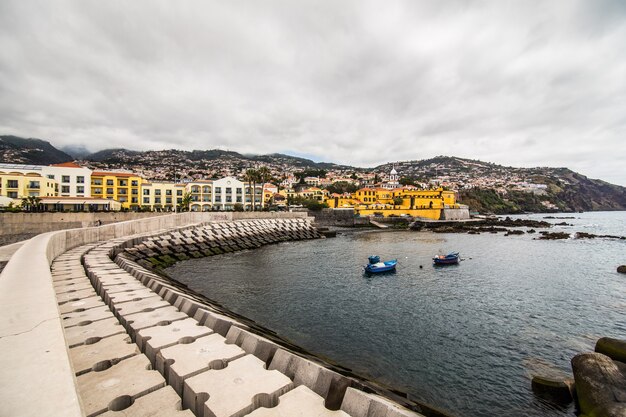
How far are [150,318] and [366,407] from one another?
556cm

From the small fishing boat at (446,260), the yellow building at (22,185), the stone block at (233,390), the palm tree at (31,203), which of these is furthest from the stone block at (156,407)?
the yellow building at (22,185)

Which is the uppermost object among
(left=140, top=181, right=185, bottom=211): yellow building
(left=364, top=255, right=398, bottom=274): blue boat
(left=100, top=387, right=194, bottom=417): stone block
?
(left=140, top=181, right=185, bottom=211): yellow building

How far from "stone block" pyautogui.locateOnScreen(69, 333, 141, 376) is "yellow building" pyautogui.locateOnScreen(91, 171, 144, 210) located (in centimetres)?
7118

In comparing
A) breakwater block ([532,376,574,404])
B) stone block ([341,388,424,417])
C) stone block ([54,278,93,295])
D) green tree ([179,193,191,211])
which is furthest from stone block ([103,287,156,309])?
green tree ([179,193,191,211])

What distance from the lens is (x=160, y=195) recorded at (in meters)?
73.5

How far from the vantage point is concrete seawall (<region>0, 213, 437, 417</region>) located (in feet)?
7.43

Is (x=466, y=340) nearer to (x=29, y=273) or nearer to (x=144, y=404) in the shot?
(x=144, y=404)

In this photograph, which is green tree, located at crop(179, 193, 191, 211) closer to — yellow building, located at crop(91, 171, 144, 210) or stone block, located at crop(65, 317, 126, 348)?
yellow building, located at crop(91, 171, 144, 210)

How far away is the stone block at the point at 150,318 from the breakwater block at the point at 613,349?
14222 millimetres

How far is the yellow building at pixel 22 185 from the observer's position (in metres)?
50.5

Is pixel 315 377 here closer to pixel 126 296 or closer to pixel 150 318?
pixel 150 318

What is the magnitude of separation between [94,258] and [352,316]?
44.8ft

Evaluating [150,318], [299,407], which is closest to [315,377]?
[299,407]

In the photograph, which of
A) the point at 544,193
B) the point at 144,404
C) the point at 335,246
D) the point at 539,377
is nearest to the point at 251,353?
the point at 144,404
